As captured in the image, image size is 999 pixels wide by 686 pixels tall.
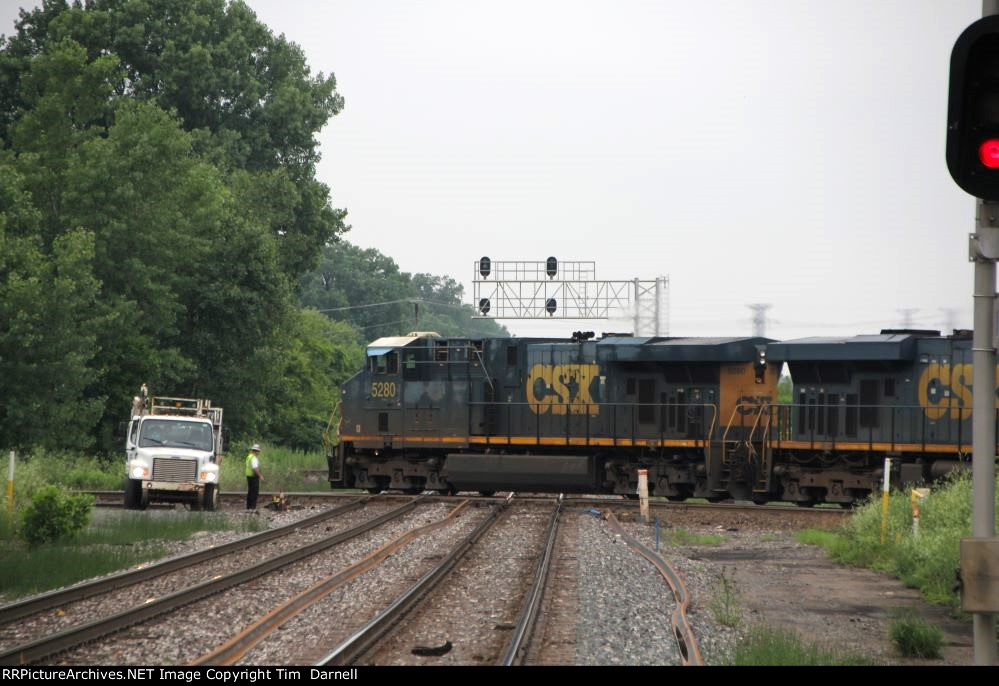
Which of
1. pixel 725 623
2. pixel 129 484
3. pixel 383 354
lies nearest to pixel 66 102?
pixel 383 354

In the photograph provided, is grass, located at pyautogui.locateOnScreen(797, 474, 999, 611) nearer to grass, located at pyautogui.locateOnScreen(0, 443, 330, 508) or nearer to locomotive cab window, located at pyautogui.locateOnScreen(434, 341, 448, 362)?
locomotive cab window, located at pyautogui.locateOnScreen(434, 341, 448, 362)

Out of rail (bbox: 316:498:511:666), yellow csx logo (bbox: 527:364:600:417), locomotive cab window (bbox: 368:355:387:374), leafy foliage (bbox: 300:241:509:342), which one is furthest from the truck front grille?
leafy foliage (bbox: 300:241:509:342)

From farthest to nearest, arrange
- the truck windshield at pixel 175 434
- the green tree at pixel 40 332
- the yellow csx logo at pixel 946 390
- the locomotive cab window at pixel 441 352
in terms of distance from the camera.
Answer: the green tree at pixel 40 332 < the locomotive cab window at pixel 441 352 < the truck windshield at pixel 175 434 < the yellow csx logo at pixel 946 390

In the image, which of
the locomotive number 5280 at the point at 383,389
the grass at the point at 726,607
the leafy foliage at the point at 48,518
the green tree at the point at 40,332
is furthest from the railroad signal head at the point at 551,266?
the grass at the point at 726,607

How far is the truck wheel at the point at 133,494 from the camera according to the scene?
79.0 ft

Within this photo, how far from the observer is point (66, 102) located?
38781 mm

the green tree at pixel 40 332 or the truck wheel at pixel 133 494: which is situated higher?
the green tree at pixel 40 332

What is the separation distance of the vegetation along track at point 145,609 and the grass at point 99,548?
1377 mm

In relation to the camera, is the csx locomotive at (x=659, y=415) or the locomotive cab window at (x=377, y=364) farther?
the locomotive cab window at (x=377, y=364)

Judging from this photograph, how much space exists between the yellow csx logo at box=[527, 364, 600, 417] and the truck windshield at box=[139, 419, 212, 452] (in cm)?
830

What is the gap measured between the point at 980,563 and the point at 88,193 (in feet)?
114

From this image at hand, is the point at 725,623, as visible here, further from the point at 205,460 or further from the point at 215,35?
the point at 215,35

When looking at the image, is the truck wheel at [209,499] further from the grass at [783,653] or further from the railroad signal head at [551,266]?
the railroad signal head at [551,266]

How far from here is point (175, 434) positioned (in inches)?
970
